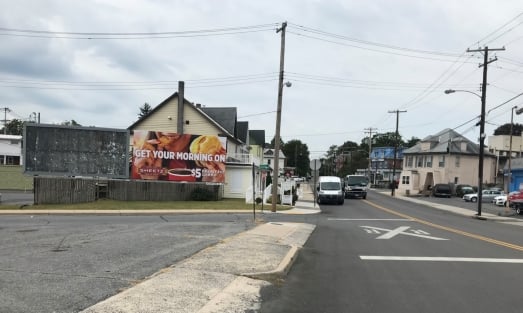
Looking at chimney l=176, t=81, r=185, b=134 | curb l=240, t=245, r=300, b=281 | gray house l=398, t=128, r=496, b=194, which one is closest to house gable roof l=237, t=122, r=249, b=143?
chimney l=176, t=81, r=185, b=134

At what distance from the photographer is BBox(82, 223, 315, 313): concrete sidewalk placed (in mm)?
6312

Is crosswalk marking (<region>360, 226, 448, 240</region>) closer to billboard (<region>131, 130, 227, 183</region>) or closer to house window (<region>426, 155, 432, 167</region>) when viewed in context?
billboard (<region>131, 130, 227, 183</region>)

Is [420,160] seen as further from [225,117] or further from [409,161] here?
[225,117]

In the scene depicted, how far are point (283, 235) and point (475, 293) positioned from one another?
796 centimetres

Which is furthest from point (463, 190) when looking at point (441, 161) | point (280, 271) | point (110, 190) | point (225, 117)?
point (280, 271)

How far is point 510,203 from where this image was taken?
122ft

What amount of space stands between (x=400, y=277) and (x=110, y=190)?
27756 millimetres

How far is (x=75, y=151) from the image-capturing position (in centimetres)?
3412

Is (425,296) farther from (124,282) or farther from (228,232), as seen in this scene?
(228,232)

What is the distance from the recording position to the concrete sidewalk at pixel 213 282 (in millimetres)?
6312

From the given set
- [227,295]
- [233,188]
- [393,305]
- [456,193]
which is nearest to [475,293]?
[393,305]

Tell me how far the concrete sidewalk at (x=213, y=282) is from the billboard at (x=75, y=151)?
78.7 feet

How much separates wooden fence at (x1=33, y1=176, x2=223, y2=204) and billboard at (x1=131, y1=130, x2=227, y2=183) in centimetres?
100

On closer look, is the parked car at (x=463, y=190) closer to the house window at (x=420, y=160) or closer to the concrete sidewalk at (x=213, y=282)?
the house window at (x=420, y=160)
